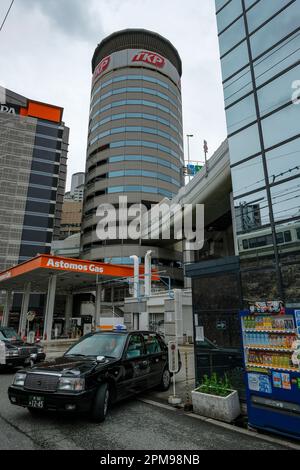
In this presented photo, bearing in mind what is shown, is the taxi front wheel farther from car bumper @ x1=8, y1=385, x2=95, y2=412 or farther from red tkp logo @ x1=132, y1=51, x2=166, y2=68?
red tkp logo @ x1=132, y1=51, x2=166, y2=68

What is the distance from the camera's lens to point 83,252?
5556cm

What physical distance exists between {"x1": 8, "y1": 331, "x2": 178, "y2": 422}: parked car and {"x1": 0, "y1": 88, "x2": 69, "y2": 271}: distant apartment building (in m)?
53.8

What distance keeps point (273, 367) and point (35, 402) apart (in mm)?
4133

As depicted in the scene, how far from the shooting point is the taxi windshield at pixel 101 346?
6.47 meters

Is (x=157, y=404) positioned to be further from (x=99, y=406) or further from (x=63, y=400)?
(x=63, y=400)

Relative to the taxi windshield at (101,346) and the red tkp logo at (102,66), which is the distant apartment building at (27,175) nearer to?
the red tkp logo at (102,66)

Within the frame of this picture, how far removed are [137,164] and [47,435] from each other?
168 feet

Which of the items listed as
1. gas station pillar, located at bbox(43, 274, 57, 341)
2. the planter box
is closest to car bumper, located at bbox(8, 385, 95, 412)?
the planter box

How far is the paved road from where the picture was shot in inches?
171

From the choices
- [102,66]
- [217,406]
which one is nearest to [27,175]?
[102,66]

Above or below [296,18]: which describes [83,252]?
above

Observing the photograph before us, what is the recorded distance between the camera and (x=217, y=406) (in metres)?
5.68
